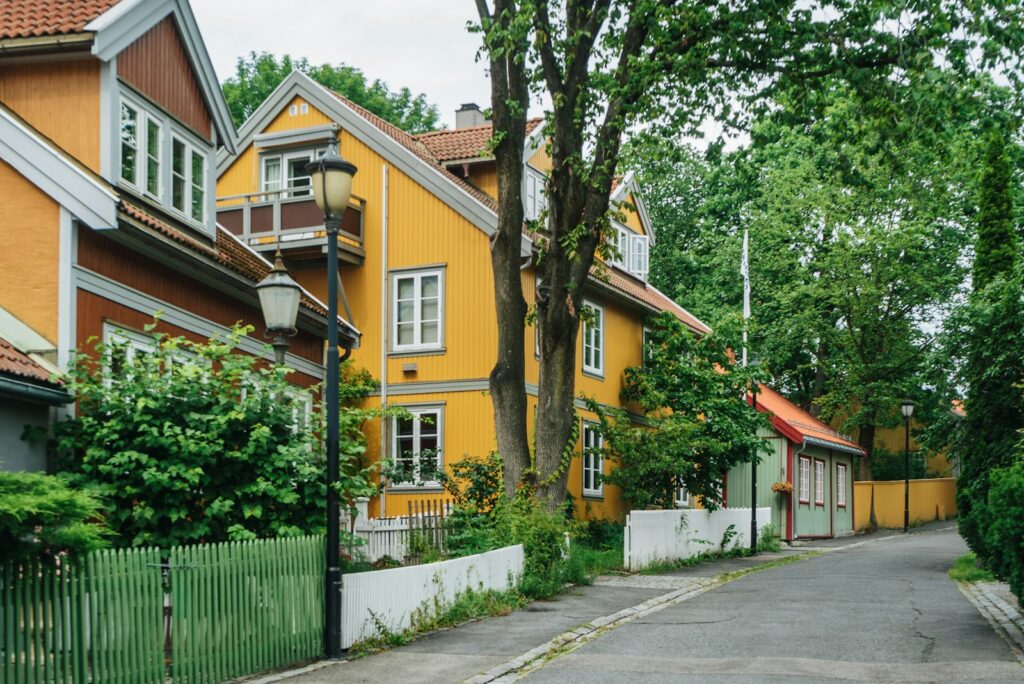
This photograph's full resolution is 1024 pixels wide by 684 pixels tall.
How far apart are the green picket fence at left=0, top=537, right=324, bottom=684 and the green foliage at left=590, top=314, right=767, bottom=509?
14.5 m

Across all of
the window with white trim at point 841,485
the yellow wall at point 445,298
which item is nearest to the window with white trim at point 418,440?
the yellow wall at point 445,298

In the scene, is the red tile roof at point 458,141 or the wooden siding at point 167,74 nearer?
the wooden siding at point 167,74

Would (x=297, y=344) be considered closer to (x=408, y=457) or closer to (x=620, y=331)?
(x=408, y=457)

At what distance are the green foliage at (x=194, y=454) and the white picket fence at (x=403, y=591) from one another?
842 mm

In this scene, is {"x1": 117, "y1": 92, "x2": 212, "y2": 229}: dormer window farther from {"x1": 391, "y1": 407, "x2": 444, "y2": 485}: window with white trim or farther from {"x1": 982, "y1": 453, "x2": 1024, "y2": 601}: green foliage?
{"x1": 982, "y1": 453, "x2": 1024, "y2": 601}: green foliage

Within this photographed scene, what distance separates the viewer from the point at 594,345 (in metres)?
28.6

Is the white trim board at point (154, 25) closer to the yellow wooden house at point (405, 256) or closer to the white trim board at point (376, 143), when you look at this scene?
the yellow wooden house at point (405, 256)

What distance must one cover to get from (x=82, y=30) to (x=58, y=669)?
27.7 feet

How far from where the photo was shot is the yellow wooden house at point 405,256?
25703mm

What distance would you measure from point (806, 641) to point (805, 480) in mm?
25897

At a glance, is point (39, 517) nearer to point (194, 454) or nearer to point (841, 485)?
point (194, 454)

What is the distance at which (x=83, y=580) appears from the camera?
8805mm

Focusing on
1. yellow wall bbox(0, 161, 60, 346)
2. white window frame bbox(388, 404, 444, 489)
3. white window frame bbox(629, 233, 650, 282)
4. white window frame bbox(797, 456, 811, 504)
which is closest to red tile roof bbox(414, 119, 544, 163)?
white window frame bbox(629, 233, 650, 282)

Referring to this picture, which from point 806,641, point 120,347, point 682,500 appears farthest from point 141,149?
point 682,500
